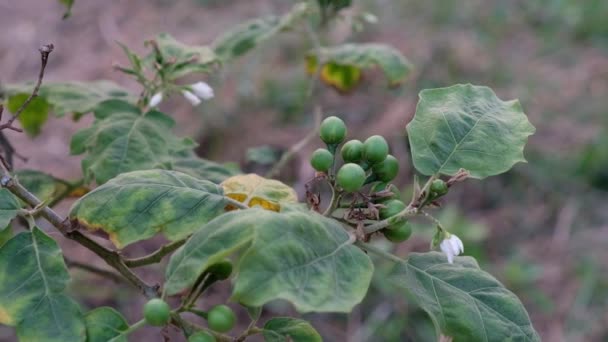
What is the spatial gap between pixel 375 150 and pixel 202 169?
671 millimetres

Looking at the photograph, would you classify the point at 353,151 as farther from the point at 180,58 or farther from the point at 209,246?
the point at 180,58

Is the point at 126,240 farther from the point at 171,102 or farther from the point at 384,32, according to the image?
the point at 384,32

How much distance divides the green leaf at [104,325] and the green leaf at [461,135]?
2.10 ft

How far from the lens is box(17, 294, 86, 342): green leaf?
47.1 inches

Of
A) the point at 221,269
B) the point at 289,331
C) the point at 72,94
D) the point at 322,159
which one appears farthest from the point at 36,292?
the point at 72,94

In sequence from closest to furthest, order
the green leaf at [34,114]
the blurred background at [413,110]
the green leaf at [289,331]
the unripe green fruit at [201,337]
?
the unripe green fruit at [201,337], the green leaf at [289,331], the green leaf at [34,114], the blurred background at [413,110]

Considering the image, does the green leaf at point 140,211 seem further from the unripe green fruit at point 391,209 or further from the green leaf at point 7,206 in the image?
the unripe green fruit at point 391,209

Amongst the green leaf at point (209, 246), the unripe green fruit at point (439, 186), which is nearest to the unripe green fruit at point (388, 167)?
the unripe green fruit at point (439, 186)

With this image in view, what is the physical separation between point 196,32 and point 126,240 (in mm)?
5334

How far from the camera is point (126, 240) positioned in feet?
4.10

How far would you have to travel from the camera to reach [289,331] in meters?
1.30

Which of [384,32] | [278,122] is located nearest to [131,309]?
[278,122]

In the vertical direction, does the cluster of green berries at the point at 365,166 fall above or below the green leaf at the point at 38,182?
above

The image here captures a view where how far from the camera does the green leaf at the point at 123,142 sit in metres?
1.65
